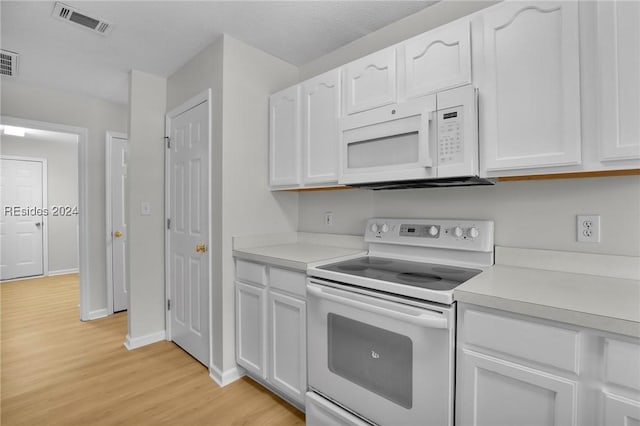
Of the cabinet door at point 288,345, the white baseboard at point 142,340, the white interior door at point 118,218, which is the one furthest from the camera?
the white interior door at point 118,218

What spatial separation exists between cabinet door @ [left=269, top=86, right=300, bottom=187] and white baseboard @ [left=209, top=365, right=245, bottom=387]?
4.46 feet

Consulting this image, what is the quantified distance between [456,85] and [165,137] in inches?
97.7

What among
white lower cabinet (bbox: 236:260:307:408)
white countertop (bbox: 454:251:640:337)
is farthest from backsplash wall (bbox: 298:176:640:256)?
white lower cabinet (bbox: 236:260:307:408)

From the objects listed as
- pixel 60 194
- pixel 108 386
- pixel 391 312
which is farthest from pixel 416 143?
pixel 60 194

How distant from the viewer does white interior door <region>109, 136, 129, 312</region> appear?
3.47 metres

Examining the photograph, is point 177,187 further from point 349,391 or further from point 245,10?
point 349,391

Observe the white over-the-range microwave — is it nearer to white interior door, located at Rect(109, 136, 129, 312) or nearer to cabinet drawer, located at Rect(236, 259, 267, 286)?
cabinet drawer, located at Rect(236, 259, 267, 286)

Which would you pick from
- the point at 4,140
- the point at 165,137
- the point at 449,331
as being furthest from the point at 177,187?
the point at 4,140

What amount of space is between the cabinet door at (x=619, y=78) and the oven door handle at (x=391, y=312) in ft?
2.78

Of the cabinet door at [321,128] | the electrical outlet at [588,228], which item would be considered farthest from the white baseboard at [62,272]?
the electrical outlet at [588,228]

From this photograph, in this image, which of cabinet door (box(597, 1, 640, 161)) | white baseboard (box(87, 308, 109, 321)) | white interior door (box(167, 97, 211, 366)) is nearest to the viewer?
cabinet door (box(597, 1, 640, 161))

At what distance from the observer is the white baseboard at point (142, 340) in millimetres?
2686

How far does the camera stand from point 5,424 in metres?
1.75

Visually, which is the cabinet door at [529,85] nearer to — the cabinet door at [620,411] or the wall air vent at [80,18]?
the cabinet door at [620,411]
